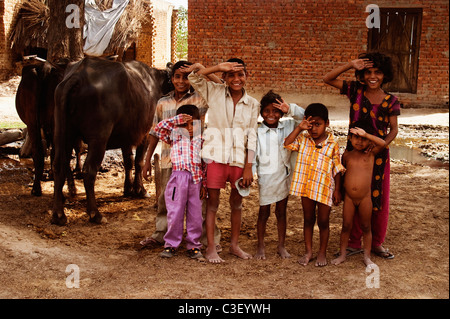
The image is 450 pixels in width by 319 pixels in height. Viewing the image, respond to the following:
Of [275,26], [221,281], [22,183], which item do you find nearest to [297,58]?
[275,26]

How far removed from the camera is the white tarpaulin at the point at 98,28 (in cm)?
1644

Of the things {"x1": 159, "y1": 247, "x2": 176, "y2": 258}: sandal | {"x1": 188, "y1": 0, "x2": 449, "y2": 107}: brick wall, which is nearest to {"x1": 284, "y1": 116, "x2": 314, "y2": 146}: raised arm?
{"x1": 159, "y1": 247, "x2": 176, "y2": 258}: sandal

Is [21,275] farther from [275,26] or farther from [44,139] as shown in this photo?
[275,26]

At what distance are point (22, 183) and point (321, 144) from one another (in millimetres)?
4702

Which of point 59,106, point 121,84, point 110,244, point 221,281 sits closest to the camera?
point 221,281

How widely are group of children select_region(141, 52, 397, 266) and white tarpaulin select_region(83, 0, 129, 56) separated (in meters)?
12.8

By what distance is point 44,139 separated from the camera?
7.25 m

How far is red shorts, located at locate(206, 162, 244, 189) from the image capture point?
14.2ft

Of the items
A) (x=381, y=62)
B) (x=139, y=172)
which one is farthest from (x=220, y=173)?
(x=139, y=172)

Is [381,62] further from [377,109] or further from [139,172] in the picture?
[139,172]

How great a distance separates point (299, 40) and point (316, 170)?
35.4 feet

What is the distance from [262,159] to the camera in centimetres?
440

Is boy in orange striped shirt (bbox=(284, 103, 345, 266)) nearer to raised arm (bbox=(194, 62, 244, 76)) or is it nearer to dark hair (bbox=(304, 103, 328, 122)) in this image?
dark hair (bbox=(304, 103, 328, 122))

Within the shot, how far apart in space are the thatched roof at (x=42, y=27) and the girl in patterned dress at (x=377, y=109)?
13505 mm
